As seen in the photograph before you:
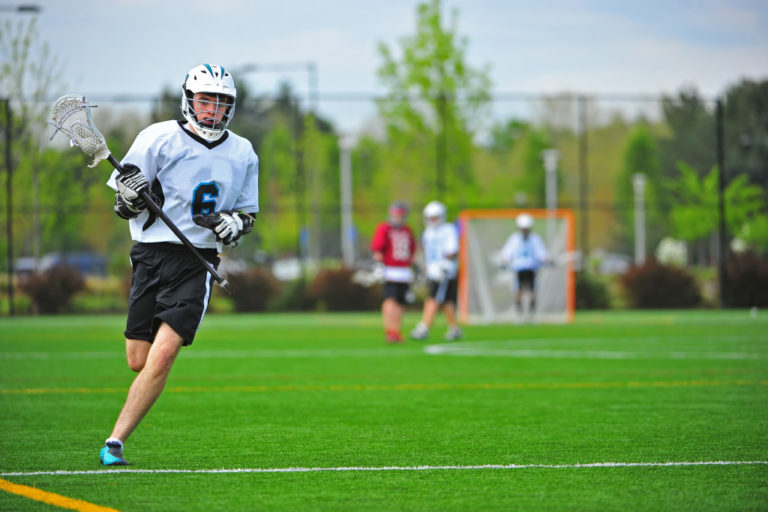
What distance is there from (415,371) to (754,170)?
834 inches

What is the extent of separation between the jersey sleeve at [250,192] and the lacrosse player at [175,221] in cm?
10

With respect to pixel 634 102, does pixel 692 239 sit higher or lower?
lower

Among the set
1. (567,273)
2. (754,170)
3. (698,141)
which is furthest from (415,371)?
(698,141)

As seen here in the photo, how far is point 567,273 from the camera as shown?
2409 cm

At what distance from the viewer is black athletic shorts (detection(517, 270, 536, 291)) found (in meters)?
22.2

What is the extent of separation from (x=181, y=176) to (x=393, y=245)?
1053 cm

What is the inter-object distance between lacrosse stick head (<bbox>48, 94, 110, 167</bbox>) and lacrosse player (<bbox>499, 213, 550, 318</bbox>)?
620 inches

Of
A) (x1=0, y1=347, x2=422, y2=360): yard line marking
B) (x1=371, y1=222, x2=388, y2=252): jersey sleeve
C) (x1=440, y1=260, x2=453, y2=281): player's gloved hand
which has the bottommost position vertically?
(x1=0, y1=347, x2=422, y2=360): yard line marking

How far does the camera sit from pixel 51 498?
551 centimetres

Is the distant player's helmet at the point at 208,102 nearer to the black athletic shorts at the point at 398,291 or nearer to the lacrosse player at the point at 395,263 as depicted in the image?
the lacrosse player at the point at 395,263

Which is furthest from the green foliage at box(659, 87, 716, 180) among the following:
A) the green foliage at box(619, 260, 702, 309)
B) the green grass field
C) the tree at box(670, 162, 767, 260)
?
the green grass field

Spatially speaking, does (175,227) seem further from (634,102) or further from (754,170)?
(754,170)

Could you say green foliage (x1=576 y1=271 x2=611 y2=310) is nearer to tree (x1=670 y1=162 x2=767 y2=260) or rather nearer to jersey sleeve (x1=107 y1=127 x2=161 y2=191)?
tree (x1=670 y1=162 x2=767 y2=260)

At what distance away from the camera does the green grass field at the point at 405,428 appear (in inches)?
224
